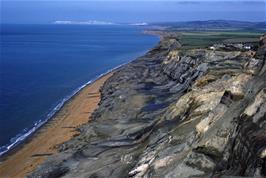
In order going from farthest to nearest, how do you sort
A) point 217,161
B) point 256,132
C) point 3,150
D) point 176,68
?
1. point 176,68
2. point 3,150
3. point 217,161
4. point 256,132

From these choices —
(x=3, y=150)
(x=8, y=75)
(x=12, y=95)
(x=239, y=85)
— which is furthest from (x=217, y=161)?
(x=8, y=75)

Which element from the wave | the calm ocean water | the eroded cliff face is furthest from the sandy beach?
the eroded cliff face

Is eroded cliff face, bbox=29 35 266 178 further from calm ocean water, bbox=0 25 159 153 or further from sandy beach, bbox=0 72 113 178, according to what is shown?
calm ocean water, bbox=0 25 159 153

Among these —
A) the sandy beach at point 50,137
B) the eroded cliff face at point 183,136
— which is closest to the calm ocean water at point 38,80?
the sandy beach at point 50,137

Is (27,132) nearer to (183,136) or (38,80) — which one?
(183,136)

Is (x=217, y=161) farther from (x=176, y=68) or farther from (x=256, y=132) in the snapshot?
(x=176, y=68)

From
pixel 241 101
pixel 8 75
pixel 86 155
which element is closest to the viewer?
pixel 241 101

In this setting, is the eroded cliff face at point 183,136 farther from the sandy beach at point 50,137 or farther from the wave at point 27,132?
the wave at point 27,132
